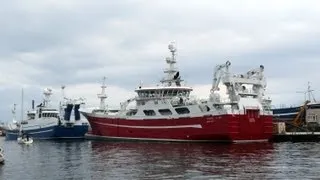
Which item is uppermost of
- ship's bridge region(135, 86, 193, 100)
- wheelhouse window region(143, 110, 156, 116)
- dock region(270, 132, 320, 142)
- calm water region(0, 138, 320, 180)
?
ship's bridge region(135, 86, 193, 100)

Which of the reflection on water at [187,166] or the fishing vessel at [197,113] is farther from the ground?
the fishing vessel at [197,113]

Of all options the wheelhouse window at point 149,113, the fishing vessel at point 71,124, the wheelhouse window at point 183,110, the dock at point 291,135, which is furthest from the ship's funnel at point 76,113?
the dock at point 291,135

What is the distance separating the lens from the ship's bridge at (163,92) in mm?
75875

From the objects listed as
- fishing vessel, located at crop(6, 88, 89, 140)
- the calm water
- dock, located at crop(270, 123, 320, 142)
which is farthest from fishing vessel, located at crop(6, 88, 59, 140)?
the calm water

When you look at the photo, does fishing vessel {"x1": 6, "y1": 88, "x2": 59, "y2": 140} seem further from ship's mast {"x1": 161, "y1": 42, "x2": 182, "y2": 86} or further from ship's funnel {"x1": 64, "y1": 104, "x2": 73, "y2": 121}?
ship's mast {"x1": 161, "y1": 42, "x2": 182, "y2": 86}

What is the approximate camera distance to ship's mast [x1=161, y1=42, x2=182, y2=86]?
80438 millimetres

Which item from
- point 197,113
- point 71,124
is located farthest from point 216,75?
point 71,124

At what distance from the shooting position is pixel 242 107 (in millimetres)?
67688

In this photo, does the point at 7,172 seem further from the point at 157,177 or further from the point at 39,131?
the point at 39,131

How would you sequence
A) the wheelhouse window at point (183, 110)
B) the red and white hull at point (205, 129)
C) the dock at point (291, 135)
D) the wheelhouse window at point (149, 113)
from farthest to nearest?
the wheelhouse window at point (149, 113), the dock at point (291, 135), the wheelhouse window at point (183, 110), the red and white hull at point (205, 129)

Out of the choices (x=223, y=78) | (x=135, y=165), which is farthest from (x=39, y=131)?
(x=135, y=165)

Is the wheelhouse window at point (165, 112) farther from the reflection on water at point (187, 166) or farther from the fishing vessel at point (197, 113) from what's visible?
the reflection on water at point (187, 166)

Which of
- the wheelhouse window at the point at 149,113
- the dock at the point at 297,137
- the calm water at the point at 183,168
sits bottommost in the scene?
the calm water at the point at 183,168

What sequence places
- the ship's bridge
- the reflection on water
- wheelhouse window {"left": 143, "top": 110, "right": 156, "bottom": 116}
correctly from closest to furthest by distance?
the reflection on water, the ship's bridge, wheelhouse window {"left": 143, "top": 110, "right": 156, "bottom": 116}
